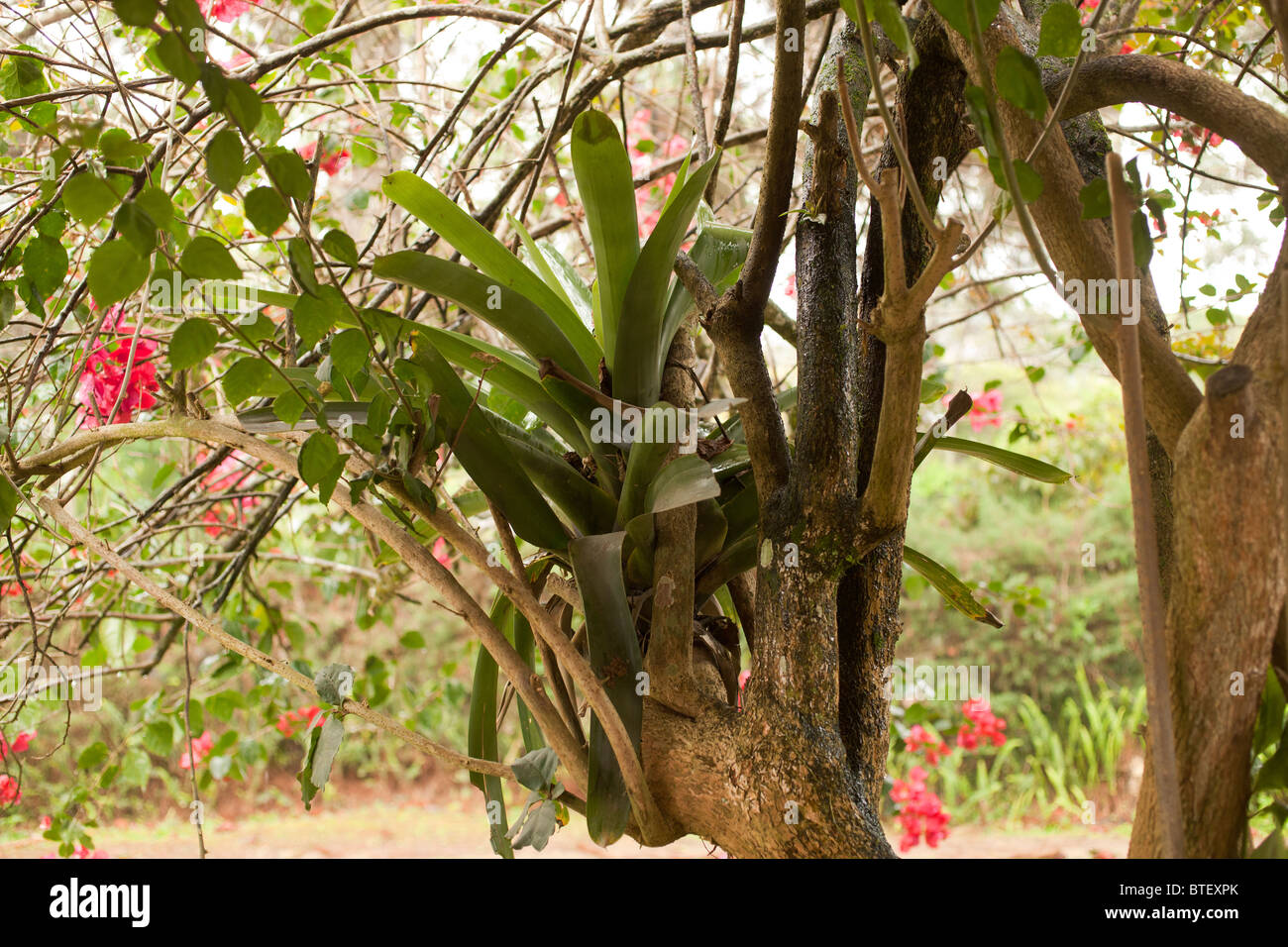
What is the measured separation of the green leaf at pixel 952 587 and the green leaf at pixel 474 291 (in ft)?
1.21

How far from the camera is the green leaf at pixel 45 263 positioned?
66cm

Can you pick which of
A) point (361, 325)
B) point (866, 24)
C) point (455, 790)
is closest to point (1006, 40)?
point (866, 24)

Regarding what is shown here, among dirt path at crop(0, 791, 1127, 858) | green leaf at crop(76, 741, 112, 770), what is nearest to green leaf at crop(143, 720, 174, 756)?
green leaf at crop(76, 741, 112, 770)

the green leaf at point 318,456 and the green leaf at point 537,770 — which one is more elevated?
the green leaf at point 318,456

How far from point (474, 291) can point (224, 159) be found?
255 millimetres

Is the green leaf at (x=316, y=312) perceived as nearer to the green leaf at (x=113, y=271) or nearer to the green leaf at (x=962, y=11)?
the green leaf at (x=113, y=271)

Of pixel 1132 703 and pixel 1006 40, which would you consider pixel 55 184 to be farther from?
pixel 1132 703

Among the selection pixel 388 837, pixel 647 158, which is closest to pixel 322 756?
pixel 647 158

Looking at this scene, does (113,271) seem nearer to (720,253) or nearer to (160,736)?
(720,253)

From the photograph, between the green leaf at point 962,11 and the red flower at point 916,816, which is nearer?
the green leaf at point 962,11

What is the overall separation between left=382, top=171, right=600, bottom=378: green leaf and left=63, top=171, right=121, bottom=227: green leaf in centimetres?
26

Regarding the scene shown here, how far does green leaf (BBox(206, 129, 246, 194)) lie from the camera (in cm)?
47

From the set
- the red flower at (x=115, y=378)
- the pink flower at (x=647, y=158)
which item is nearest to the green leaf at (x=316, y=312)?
the red flower at (x=115, y=378)

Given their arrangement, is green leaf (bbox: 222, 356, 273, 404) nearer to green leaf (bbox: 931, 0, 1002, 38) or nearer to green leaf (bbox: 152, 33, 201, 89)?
green leaf (bbox: 152, 33, 201, 89)
